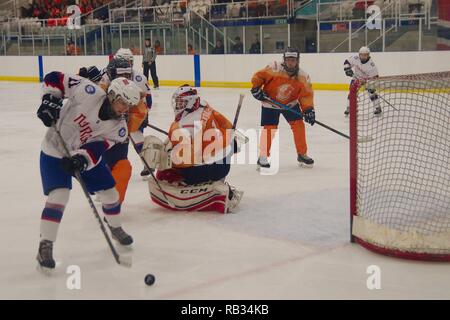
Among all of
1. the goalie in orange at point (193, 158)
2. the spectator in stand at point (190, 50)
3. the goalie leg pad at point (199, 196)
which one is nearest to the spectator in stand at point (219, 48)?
the spectator in stand at point (190, 50)

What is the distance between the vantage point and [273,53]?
14.2 meters

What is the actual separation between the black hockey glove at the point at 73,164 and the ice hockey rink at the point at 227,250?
0.51m

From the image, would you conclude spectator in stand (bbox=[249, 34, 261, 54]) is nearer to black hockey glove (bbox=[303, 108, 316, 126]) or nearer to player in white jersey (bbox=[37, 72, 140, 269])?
black hockey glove (bbox=[303, 108, 316, 126])

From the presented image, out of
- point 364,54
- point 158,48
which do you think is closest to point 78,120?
point 364,54

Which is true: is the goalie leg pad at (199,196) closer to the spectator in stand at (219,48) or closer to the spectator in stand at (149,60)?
the spectator in stand at (219,48)

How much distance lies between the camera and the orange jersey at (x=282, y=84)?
5.91 metres

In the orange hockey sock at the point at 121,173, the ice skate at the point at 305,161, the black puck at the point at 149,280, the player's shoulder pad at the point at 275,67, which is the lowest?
the ice skate at the point at 305,161

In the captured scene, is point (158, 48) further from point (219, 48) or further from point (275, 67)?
point (275, 67)

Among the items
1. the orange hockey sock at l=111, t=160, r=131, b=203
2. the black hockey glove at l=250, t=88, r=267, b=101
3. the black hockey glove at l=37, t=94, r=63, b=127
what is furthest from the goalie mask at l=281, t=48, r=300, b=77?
the black hockey glove at l=37, t=94, r=63, b=127

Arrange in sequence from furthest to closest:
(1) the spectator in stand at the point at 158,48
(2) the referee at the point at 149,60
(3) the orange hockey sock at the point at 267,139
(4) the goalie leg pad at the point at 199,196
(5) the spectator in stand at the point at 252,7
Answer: (1) the spectator in stand at the point at 158,48 < (2) the referee at the point at 149,60 < (5) the spectator in stand at the point at 252,7 < (3) the orange hockey sock at the point at 267,139 < (4) the goalie leg pad at the point at 199,196

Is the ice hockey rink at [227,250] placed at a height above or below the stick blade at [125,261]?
below
